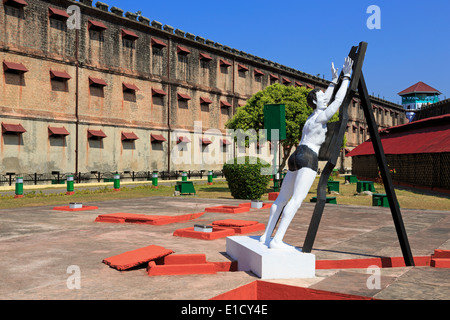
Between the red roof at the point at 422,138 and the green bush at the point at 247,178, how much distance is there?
970 centimetres

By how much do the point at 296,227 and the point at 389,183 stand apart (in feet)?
11.1

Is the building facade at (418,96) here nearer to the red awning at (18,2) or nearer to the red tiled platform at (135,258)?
the red awning at (18,2)

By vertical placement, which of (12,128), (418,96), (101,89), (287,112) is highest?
(418,96)

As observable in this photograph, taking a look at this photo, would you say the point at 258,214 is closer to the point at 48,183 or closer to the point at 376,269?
the point at 376,269

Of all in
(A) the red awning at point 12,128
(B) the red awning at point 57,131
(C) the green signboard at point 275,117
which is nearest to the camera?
(C) the green signboard at point 275,117

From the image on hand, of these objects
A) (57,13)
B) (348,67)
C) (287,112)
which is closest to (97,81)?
(57,13)

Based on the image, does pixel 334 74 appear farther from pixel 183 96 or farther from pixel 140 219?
pixel 183 96

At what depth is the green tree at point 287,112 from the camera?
22.8 m

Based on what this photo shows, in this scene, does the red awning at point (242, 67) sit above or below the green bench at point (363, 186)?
above

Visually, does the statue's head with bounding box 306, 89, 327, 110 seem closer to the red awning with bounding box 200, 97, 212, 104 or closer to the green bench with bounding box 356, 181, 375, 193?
the green bench with bounding box 356, 181, 375, 193

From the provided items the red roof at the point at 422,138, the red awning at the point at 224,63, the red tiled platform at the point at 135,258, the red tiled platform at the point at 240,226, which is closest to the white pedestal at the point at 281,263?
the red tiled platform at the point at 135,258

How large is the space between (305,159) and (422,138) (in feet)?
78.4

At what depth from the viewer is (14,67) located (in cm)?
2492

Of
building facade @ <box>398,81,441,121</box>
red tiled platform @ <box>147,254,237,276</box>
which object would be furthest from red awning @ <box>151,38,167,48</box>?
building facade @ <box>398,81,441,121</box>
